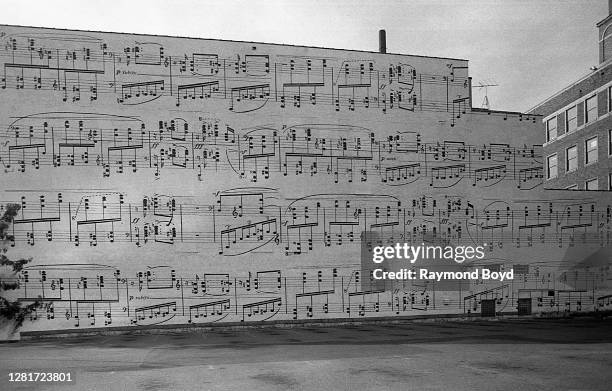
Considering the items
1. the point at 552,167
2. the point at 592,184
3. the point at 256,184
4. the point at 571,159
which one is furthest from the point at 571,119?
the point at 256,184

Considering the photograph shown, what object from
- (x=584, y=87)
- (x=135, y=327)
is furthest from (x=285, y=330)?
(x=584, y=87)

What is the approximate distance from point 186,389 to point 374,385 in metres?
3.51

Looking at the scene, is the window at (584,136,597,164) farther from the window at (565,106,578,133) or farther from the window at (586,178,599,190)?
the window at (565,106,578,133)

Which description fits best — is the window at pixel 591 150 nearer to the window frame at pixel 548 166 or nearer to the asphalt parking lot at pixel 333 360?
the window frame at pixel 548 166

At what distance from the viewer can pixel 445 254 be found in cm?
2873

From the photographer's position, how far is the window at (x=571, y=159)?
43.8m

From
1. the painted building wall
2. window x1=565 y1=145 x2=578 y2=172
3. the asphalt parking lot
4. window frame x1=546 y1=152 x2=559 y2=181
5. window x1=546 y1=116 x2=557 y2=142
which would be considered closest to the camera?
the asphalt parking lot

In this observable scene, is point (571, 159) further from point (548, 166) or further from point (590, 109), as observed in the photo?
point (590, 109)

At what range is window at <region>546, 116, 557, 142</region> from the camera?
4688 centimetres

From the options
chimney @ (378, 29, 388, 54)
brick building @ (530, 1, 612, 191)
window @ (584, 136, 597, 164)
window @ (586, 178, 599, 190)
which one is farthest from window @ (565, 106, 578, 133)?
chimney @ (378, 29, 388, 54)

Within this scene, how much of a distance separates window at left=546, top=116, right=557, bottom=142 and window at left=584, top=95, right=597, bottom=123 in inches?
179

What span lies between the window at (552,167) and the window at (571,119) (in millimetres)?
2978

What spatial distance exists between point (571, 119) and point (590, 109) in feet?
9.01

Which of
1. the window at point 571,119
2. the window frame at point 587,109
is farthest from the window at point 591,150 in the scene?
the window at point 571,119
